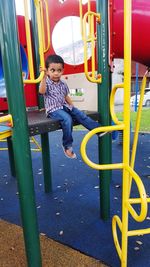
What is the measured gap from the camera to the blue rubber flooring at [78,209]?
198 cm

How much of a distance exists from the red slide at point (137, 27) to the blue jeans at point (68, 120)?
25.0 inches

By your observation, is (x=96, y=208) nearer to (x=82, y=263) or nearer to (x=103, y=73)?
(x=82, y=263)

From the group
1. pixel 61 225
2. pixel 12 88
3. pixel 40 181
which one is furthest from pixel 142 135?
pixel 12 88

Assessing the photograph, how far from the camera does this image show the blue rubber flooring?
1.98 meters

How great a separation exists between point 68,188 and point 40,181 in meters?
0.52

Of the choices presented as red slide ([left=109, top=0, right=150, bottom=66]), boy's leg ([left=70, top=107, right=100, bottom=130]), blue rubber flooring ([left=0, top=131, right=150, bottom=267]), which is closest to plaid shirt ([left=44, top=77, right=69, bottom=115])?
boy's leg ([left=70, top=107, right=100, bottom=130])

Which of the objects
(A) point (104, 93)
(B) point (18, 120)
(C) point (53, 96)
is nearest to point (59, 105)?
(C) point (53, 96)

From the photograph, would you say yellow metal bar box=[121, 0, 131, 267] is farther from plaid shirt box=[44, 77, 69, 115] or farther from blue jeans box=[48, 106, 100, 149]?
plaid shirt box=[44, 77, 69, 115]

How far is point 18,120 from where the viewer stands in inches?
53.9

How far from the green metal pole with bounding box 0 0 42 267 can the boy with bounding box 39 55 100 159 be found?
592mm

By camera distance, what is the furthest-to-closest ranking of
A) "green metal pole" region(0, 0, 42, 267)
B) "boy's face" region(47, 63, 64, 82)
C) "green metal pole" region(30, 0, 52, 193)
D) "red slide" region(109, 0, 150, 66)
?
"green metal pole" region(30, 0, 52, 193), "red slide" region(109, 0, 150, 66), "boy's face" region(47, 63, 64, 82), "green metal pole" region(0, 0, 42, 267)

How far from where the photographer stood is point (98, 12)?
1.93 metres

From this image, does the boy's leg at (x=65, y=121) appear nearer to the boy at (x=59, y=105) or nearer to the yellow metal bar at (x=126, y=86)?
the boy at (x=59, y=105)

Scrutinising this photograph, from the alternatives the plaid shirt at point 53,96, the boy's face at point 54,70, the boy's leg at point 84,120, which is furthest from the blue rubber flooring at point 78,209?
the boy's face at point 54,70
